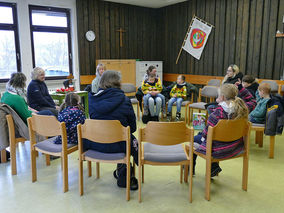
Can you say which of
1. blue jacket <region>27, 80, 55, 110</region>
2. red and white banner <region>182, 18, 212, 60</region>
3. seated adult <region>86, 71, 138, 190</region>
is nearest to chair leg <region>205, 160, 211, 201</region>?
seated adult <region>86, 71, 138, 190</region>

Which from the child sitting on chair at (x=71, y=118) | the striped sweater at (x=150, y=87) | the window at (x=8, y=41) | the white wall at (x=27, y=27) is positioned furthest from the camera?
the white wall at (x=27, y=27)

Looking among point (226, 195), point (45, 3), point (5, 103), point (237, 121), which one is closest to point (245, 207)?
point (226, 195)

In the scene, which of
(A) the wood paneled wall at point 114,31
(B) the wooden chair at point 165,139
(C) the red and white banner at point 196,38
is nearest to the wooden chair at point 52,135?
(B) the wooden chair at point 165,139

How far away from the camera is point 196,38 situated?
731 cm

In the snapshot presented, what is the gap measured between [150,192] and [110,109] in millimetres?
928

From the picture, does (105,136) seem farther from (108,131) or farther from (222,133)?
(222,133)

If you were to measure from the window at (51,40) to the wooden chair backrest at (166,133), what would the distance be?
5.41 meters

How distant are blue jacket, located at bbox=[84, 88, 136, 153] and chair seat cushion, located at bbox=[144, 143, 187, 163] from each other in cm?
26

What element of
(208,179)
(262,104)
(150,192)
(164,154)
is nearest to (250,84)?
(262,104)

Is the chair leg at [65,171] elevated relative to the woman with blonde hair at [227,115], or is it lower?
lower

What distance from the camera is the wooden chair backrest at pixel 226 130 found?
7.68ft

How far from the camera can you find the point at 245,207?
2324mm

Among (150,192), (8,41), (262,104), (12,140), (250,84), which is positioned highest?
(8,41)

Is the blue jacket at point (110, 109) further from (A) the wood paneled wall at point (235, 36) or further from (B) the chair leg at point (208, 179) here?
(A) the wood paneled wall at point (235, 36)
